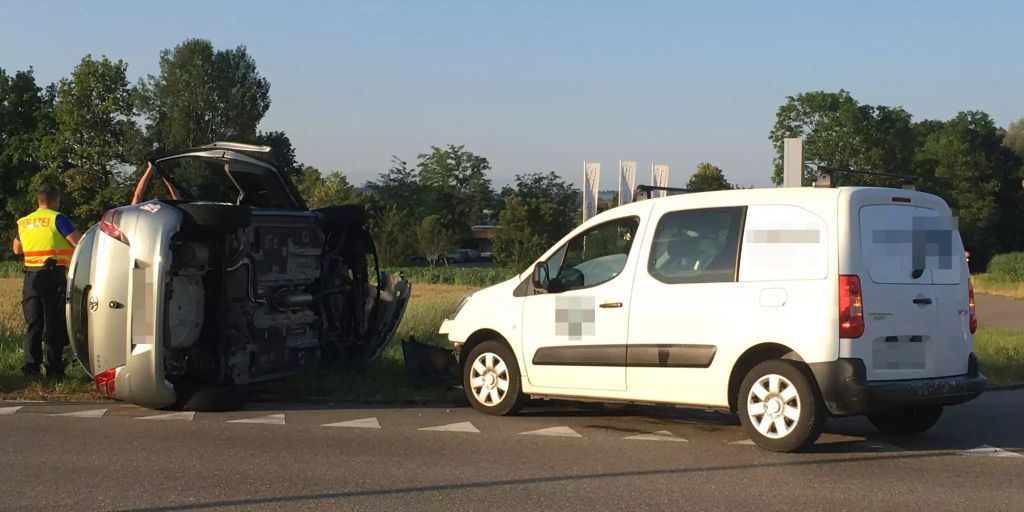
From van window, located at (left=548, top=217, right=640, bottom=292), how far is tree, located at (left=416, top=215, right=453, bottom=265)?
225 ft

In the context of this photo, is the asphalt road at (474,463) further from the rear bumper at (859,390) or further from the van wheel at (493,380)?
the rear bumper at (859,390)

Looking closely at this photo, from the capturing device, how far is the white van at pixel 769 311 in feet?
23.6

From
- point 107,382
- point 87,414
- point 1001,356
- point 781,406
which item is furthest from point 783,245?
point 1001,356

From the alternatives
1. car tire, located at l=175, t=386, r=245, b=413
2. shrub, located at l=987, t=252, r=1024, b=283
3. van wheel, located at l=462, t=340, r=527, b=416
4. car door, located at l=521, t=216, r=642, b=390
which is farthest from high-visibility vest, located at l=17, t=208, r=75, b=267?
shrub, located at l=987, t=252, r=1024, b=283

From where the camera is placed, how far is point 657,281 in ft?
26.8

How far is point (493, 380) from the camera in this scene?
9211 mm

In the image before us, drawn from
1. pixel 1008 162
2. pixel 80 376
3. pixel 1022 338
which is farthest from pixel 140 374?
pixel 1008 162

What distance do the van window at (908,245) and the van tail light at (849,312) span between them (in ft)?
0.75

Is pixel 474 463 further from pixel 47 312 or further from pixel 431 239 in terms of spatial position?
pixel 431 239

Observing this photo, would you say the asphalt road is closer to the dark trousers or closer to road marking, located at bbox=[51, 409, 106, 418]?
road marking, located at bbox=[51, 409, 106, 418]

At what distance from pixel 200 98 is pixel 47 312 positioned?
74.5 metres

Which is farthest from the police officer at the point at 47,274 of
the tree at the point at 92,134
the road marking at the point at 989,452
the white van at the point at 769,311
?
the tree at the point at 92,134

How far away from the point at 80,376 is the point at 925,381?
7679 millimetres

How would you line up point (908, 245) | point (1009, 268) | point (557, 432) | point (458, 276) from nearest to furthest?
point (908, 245) → point (557, 432) → point (1009, 268) → point (458, 276)
